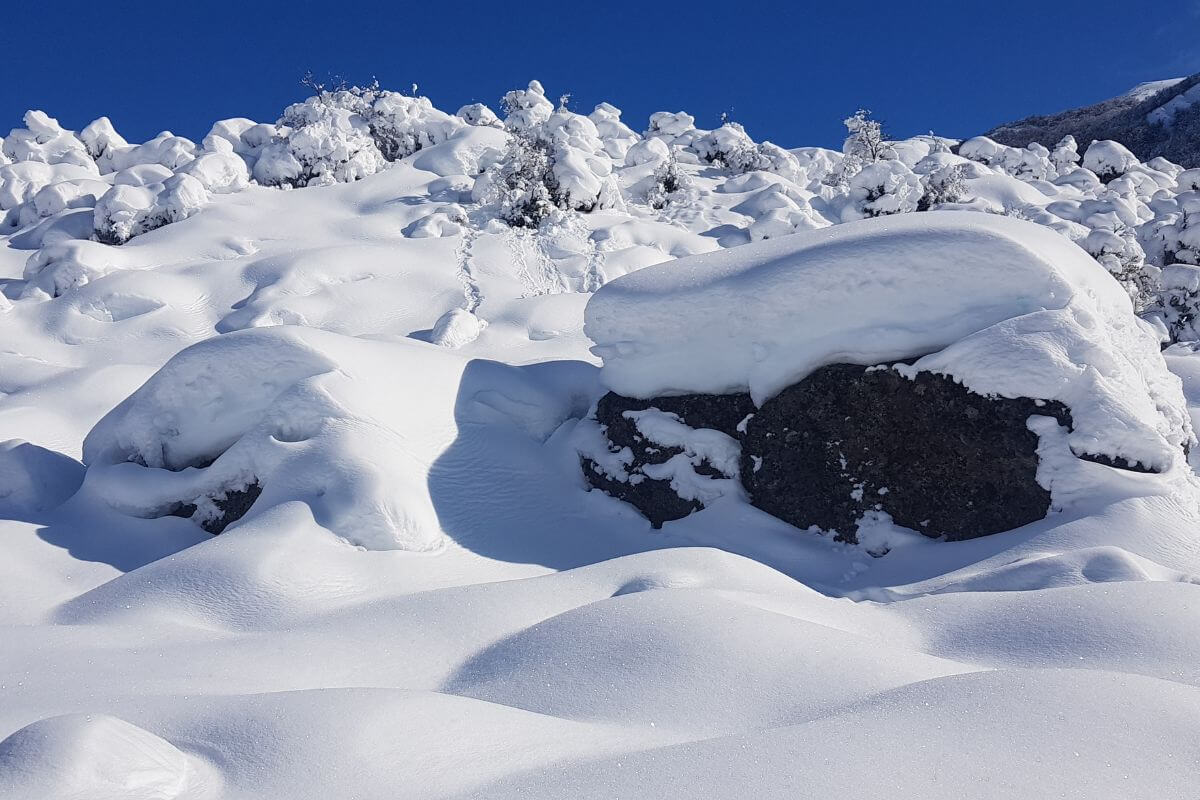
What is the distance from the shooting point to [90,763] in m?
1.94

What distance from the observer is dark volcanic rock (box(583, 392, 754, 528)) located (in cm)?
580

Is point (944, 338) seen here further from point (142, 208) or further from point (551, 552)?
point (142, 208)

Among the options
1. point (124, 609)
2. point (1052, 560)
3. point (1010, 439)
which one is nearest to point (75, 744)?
point (124, 609)

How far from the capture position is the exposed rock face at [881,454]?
488 cm

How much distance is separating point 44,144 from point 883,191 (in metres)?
20.5

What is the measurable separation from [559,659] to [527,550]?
2217 millimetres

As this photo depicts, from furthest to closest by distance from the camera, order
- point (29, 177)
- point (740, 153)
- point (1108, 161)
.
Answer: point (1108, 161) → point (740, 153) → point (29, 177)

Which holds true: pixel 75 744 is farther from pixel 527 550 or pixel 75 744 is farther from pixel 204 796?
pixel 527 550

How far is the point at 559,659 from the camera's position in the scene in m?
3.07

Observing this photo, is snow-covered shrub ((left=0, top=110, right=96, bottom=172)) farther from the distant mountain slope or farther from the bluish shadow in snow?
the distant mountain slope

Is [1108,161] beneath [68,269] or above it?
Answer: above

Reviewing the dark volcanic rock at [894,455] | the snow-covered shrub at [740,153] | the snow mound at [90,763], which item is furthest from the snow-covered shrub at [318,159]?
the snow mound at [90,763]

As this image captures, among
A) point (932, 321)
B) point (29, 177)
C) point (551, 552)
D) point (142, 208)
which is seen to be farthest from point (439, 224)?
point (29, 177)

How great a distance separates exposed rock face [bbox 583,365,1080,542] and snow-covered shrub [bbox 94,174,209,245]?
11.3m
